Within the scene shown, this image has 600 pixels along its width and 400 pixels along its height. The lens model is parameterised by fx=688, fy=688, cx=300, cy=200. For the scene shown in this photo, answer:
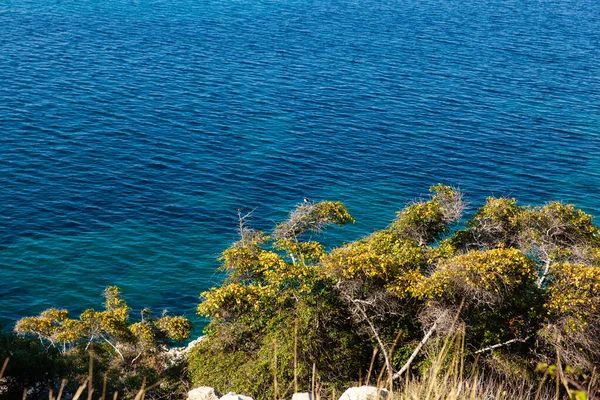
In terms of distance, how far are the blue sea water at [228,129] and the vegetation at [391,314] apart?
44.3 ft

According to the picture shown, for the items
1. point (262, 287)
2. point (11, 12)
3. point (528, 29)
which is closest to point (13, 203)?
point (262, 287)

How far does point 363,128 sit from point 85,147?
28163mm

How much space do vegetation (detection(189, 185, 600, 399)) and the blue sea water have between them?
1349 cm

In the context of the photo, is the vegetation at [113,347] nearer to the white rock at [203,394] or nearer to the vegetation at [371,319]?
the vegetation at [371,319]

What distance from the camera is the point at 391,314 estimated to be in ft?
85.8

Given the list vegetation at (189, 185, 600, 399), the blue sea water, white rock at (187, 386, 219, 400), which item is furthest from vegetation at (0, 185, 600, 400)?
the blue sea water

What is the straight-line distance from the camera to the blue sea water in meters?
48.4

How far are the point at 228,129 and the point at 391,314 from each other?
4611 centimetres

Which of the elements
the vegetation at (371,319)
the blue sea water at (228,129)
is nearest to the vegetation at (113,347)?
the vegetation at (371,319)

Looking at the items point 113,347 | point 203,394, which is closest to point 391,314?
point 203,394

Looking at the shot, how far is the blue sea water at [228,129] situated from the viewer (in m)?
48.4

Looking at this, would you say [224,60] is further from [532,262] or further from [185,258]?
[532,262]

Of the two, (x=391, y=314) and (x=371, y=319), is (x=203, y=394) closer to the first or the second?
(x=371, y=319)

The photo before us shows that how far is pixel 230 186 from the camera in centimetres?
5816
